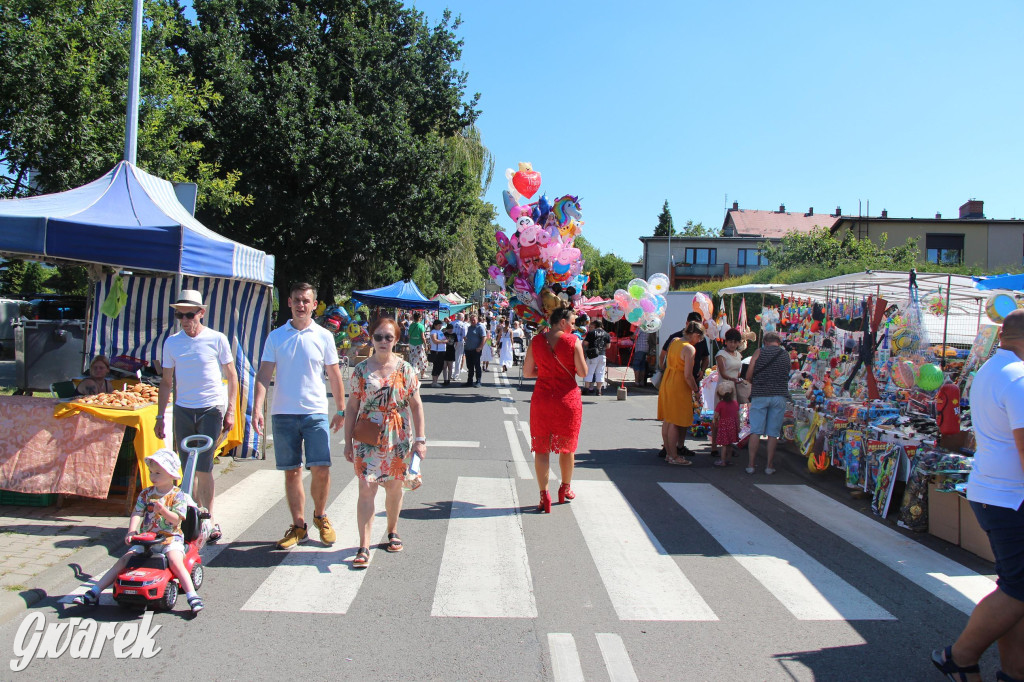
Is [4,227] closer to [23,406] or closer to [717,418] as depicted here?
[23,406]

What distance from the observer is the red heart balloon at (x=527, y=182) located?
47.5 feet

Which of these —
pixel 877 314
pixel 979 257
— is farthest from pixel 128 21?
pixel 979 257

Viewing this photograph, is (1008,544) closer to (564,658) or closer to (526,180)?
(564,658)

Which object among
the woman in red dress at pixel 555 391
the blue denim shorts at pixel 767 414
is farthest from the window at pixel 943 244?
the woman in red dress at pixel 555 391

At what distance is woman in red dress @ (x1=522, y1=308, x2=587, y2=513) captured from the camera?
655 centimetres

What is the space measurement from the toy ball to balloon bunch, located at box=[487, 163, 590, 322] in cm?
782

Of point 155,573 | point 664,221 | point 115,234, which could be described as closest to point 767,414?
point 155,573

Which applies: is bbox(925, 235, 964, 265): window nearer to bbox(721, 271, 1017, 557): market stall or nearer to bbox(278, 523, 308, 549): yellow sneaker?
bbox(721, 271, 1017, 557): market stall

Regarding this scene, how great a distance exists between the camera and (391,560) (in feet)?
17.3

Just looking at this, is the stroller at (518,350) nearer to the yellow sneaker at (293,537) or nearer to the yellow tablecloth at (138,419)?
the yellow tablecloth at (138,419)

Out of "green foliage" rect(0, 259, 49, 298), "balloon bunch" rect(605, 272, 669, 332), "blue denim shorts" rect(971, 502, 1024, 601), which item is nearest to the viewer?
"blue denim shorts" rect(971, 502, 1024, 601)

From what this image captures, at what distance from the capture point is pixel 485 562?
529 cm

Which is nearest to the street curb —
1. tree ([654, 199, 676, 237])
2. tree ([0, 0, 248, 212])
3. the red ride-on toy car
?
the red ride-on toy car

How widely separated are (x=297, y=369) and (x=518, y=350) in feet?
70.3
